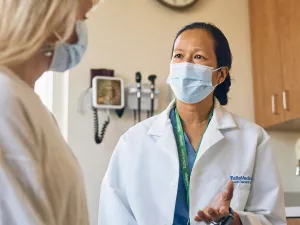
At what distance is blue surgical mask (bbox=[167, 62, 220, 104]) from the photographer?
5.57 feet

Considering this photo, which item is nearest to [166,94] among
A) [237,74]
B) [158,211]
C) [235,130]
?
[237,74]

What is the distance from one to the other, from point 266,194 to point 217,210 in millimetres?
281

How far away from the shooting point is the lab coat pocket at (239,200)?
1533 millimetres

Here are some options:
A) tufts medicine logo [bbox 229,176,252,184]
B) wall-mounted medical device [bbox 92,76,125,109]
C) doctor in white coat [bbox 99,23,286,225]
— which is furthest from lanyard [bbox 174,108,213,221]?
wall-mounted medical device [bbox 92,76,125,109]

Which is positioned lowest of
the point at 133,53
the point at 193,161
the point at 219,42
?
the point at 193,161

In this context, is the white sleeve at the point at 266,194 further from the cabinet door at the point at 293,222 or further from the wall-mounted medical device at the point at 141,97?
the wall-mounted medical device at the point at 141,97

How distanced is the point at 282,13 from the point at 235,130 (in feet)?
3.96

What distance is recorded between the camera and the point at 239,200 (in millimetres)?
1533

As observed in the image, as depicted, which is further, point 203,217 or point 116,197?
point 116,197

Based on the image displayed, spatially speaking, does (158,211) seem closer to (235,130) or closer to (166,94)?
(235,130)

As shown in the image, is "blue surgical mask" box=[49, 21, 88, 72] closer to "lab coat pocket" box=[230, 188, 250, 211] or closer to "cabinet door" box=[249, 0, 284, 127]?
"lab coat pocket" box=[230, 188, 250, 211]

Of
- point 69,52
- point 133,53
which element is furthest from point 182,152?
point 133,53

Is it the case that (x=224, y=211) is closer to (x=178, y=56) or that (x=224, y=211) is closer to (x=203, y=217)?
(x=203, y=217)

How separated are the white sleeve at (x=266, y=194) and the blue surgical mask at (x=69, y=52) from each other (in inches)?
30.1
